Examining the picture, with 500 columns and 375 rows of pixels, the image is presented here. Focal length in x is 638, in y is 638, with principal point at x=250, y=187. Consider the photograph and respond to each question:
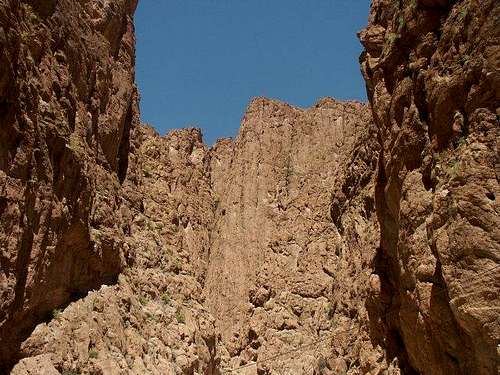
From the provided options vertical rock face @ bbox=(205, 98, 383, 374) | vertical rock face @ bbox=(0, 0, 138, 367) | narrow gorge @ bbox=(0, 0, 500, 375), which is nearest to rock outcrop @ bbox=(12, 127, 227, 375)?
narrow gorge @ bbox=(0, 0, 500, 375)

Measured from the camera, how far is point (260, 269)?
49250mm

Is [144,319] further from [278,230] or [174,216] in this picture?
[278,230]

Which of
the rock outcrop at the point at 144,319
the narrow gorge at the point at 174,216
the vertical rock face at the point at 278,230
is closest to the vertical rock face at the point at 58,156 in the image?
the narrow gorge at the point at 174,216

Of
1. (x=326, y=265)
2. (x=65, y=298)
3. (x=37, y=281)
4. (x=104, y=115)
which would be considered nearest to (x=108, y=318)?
(x=65, y=298)

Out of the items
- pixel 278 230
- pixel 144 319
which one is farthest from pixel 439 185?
pixel 278 230

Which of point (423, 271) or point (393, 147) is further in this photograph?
point (393, 147)

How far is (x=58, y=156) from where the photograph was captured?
667 inches

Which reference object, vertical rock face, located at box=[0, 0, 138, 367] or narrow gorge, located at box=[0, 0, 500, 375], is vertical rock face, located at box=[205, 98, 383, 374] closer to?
narrow gorge, located at box=[0, 0, 500, 375]

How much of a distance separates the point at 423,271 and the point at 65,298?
31.4 ft

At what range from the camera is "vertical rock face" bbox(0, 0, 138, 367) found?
14.2 m

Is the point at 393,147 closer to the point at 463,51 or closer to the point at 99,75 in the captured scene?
the point at 463,51

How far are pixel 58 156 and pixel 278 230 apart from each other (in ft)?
116

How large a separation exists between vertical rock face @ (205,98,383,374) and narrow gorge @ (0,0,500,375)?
7616 mm

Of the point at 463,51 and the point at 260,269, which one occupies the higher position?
the point at 260,269
